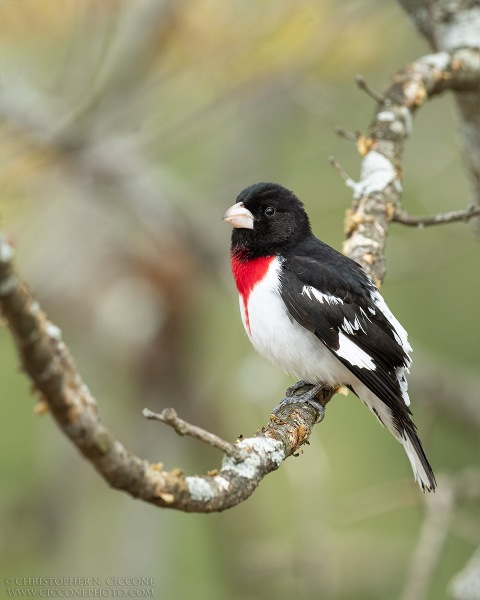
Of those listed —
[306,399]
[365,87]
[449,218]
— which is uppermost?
[365,87]

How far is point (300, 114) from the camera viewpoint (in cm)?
727

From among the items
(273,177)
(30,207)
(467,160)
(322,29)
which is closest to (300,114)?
(273,177)

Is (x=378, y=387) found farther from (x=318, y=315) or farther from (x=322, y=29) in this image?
(x=322, y=29)

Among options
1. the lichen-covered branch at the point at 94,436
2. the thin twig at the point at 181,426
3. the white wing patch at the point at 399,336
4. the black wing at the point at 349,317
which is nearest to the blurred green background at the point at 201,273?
the white wing patch at the point at 399,336

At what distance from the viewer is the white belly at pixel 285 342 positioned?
345cm

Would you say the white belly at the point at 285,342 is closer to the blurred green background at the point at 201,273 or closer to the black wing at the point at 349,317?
the black wing at the point at 349,317

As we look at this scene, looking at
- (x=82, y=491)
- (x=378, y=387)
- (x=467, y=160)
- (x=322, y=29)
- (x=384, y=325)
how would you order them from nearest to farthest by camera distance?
(x=378, y=387), (x=384, y=325), (x=467, y=160), (x=322, y=29), (x=82, y=491)

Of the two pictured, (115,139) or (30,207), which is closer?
(115,139)

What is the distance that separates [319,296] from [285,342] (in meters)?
0.23

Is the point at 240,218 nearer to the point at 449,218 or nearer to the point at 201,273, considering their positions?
the point at 449,218

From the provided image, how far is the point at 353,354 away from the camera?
333 cm

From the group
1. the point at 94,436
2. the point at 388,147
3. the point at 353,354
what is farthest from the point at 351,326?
the point at 94,436

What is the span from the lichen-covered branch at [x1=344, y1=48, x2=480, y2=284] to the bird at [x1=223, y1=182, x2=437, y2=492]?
0.12 meters

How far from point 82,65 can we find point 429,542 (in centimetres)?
327
